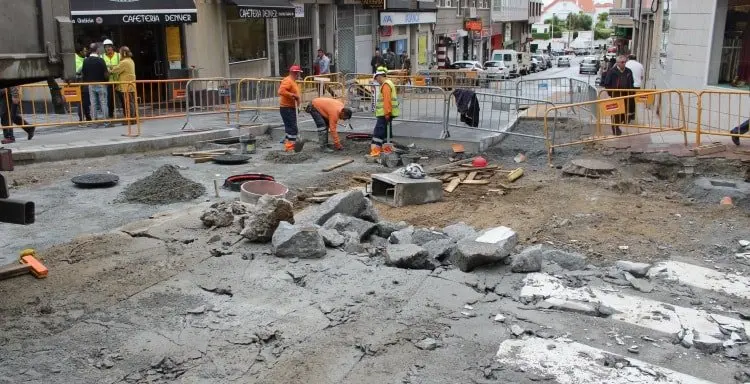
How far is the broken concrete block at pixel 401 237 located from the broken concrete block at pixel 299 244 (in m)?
0.86

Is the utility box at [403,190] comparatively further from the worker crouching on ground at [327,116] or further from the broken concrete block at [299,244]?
the worker crouching on ground at [327,116]

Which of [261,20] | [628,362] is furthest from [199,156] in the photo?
[261,20]

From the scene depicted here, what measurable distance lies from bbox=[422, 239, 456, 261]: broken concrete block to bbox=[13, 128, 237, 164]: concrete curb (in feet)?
26.7

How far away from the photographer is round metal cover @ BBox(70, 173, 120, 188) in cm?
1027

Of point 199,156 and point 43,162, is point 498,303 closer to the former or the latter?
point 199,156

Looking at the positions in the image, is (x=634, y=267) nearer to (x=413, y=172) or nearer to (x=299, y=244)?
(x=299, y=244)

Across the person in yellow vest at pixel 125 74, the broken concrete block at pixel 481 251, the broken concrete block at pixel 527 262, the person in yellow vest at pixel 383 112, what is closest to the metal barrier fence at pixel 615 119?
the person in yellow vest at pixel 383 112

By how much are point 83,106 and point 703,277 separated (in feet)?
43.3

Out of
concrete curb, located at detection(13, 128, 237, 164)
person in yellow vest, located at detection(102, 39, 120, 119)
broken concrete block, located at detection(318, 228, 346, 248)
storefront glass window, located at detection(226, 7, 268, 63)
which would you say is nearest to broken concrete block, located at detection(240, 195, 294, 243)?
broken concrete block, located at detection(318, 228, 346, 248)

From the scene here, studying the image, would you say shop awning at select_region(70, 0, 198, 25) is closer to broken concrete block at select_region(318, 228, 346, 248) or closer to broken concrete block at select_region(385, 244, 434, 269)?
broken concrete block at select_region(318, 228, 346, 248)

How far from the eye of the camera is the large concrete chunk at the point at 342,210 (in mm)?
7711

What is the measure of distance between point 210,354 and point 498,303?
2488 mm

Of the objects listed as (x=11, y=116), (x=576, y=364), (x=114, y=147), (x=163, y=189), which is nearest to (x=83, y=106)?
(x=11, y=116)

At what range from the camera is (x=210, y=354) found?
488 cm
